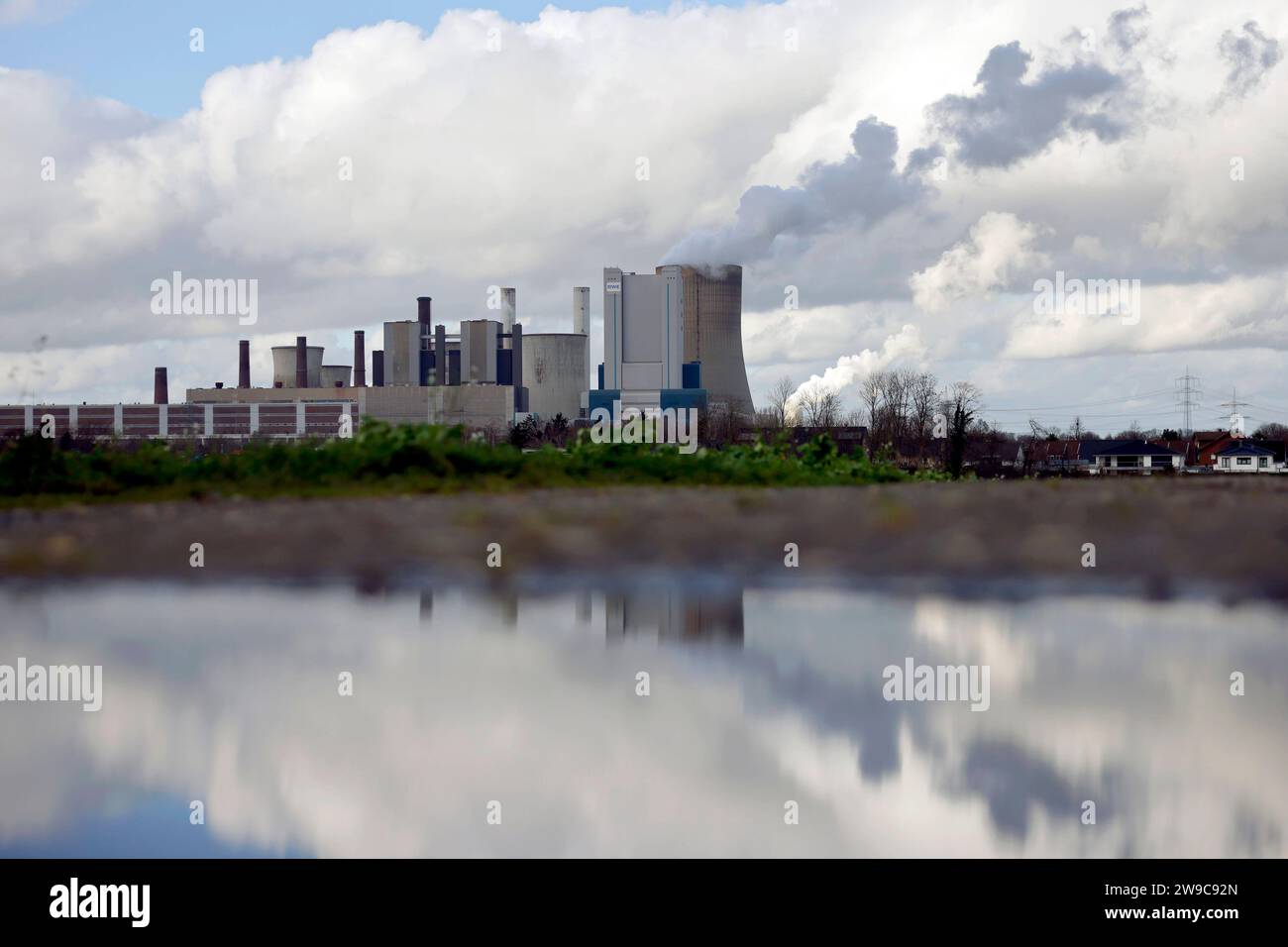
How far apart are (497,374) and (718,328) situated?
4504 centimetres

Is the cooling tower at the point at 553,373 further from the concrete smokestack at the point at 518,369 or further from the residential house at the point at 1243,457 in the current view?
the residential house at the point at 1243,457

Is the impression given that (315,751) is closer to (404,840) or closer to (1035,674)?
(404,840)

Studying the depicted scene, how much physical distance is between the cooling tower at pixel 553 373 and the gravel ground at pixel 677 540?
9883cm

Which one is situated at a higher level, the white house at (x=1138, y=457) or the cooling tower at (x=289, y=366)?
the cooling tower at (x=289, y=366)

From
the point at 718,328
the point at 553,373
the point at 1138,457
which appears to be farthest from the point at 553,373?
the point at 1138,457

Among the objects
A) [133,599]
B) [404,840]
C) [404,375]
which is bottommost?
[404,840]

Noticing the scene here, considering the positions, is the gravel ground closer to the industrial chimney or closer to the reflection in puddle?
the reflection in puddle

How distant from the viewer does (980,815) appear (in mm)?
3631

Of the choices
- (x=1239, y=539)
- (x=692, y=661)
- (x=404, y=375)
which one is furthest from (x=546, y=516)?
(x=404, y=375)

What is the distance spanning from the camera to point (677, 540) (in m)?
8.14

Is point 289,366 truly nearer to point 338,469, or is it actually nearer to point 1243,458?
point 1243,458

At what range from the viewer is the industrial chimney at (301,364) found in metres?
116

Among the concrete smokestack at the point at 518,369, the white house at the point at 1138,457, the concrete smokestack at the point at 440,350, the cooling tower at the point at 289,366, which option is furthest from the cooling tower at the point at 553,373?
the white house at the point at 1138,457

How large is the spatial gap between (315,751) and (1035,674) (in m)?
2.74
